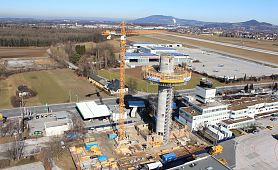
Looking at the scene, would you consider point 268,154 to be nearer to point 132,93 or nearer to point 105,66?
point 132,93

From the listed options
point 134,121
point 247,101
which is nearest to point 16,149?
point 134,121

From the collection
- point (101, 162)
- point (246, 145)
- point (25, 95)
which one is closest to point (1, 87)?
point (25, 95)

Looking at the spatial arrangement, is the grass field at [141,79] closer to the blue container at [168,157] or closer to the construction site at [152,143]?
the construction site at [152,143]

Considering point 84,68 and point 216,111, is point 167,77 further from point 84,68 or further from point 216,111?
point 84,68

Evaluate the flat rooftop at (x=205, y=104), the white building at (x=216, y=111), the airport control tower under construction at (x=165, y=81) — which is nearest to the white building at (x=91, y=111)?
the airport control tower under construction at (x=165, y=81)

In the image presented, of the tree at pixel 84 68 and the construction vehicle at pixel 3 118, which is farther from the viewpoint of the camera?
the tree at pixel 84 68

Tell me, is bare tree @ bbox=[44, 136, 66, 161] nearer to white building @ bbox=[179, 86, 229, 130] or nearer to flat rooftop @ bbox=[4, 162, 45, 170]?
flat rooftop @ bbox=[4, 162, 45, 170]
